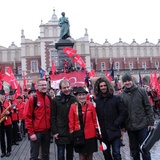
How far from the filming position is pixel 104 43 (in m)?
52.3

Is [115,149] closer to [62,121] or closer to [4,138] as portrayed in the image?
[62,121]

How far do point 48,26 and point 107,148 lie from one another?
1651 inches

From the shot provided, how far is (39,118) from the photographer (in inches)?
178

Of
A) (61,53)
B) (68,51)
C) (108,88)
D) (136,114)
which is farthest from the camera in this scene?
(61,53)

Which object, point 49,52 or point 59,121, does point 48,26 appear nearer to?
point 49,52

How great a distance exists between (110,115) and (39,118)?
135 cm

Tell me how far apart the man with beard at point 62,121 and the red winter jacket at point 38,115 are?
316 millimetres

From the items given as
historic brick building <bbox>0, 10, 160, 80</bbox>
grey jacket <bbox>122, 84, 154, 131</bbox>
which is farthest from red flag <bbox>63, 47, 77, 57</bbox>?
historic brick building <bbox>0, 10, 160, 80</bbox>

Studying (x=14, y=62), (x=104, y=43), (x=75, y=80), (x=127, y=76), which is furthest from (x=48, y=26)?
(x=127, y=76)

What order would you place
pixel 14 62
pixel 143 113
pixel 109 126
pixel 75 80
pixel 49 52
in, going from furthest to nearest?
pixel 14 62 < pixel 49 52 < pixel 75 80 < pixel 143 113 < pixel 109 126

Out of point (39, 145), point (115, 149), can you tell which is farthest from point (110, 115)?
point (39, 145)

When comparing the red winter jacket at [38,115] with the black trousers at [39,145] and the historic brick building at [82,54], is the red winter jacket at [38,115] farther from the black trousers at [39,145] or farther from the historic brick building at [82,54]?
the historic brick building at [82,54]

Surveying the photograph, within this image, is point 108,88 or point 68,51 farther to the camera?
point 68,51

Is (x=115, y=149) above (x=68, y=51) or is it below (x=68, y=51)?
below
